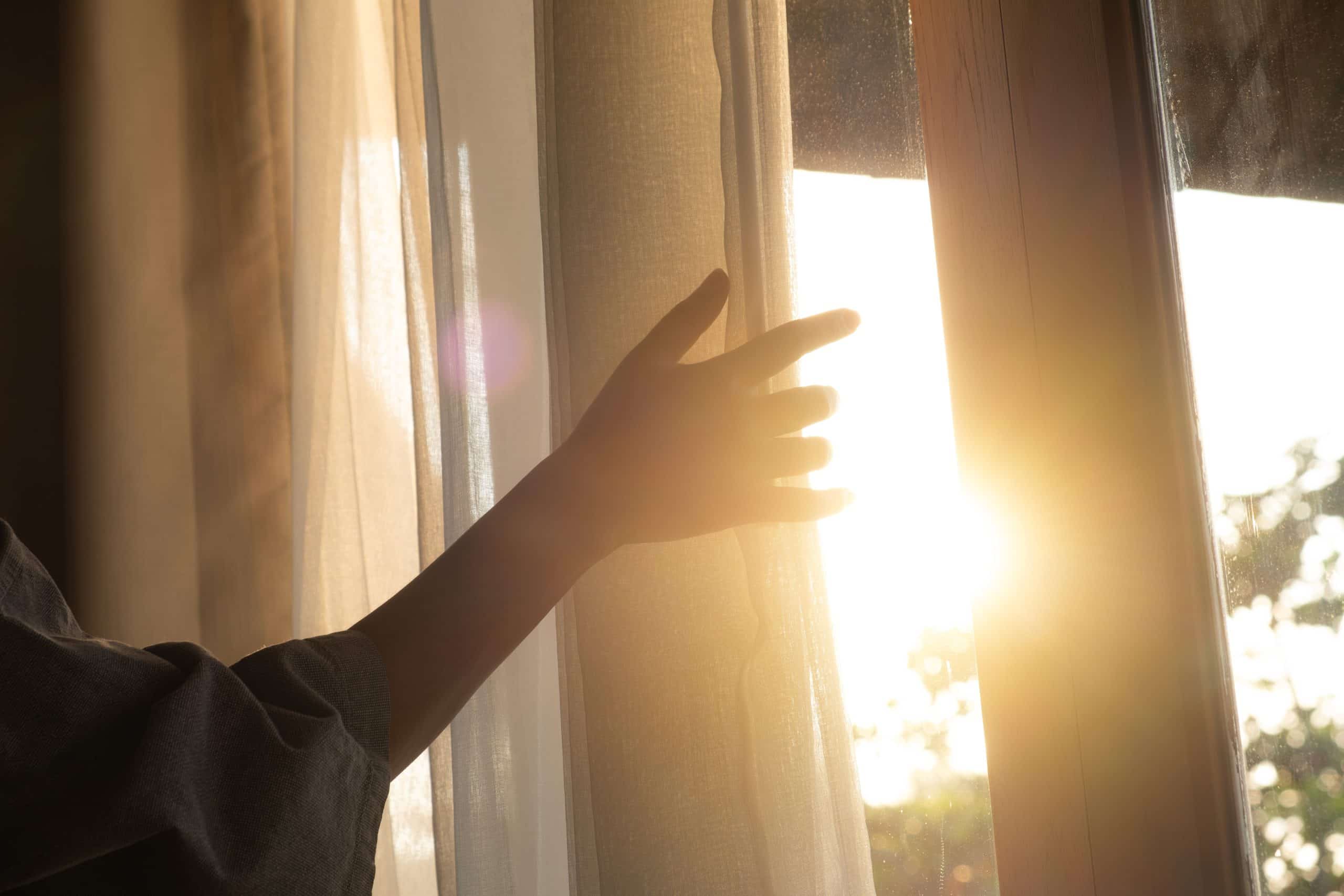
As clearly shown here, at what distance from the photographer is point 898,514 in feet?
2.38

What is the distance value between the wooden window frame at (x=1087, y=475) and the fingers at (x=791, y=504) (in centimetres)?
13

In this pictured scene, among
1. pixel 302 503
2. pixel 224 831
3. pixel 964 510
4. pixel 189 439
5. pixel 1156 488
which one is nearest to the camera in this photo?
pixel 224 831

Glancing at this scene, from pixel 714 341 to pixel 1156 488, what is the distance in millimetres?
287

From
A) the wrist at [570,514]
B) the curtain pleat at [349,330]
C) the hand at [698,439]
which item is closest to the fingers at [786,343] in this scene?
the hand at [698,439]

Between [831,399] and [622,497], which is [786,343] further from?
[622,497]

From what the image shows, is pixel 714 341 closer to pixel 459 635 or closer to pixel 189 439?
pixel 459 635

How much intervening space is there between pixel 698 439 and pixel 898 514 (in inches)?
6.3

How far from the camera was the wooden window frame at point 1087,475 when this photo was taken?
23.2 inches

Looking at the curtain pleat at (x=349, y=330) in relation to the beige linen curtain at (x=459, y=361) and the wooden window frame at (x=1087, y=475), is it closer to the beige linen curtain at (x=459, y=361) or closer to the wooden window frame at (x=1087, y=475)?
the beige linen curtain at (x=459, y=361)

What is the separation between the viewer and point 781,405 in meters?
0.63

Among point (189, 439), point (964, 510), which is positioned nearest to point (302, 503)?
point (189, 439)

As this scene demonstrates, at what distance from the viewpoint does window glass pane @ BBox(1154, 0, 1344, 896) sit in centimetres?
53

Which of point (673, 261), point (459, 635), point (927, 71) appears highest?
point (927, 71)

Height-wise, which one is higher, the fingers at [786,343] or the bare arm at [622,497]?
the fingers at [786,343]
